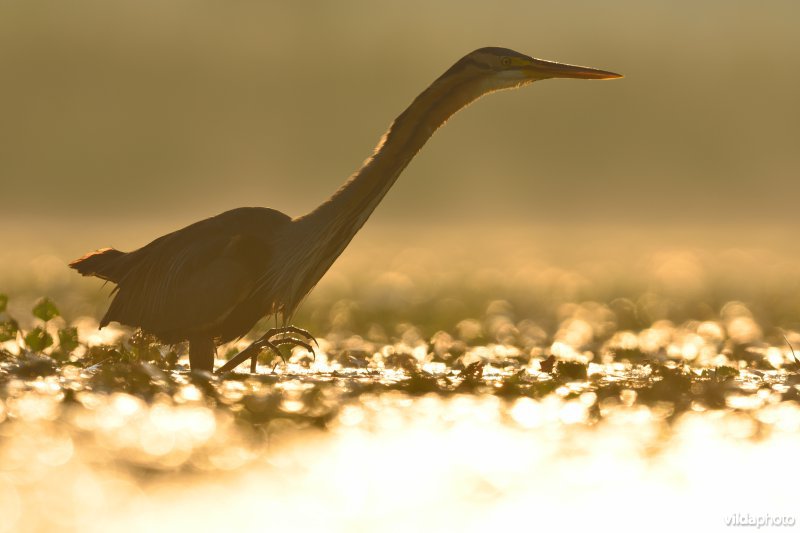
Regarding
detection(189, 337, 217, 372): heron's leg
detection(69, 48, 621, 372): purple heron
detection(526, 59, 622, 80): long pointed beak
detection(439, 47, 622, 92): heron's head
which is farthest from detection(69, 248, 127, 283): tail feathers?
detection(526, 59, 622, 80): long pointed beak

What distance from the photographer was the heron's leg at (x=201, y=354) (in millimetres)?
9922

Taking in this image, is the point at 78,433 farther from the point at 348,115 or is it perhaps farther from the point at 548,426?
the point at 348,115

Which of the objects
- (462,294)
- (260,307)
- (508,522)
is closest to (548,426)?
(508,522)

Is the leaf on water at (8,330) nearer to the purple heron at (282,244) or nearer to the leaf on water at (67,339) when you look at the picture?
the leaf on water at (67,339)

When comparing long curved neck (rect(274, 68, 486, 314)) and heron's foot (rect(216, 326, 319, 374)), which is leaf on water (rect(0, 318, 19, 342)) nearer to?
heron's foot (rect(216, 326, 319, 374))

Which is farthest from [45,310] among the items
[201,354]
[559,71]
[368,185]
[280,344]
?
[559,71]

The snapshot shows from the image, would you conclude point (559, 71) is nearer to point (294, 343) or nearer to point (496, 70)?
point (496, 70)

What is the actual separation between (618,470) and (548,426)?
113 centimetres

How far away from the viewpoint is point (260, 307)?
9.84 m

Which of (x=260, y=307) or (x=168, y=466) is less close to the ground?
(x=260, y=307)

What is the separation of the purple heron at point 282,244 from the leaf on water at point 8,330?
102 centimetres

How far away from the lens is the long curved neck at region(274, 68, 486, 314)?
9633 mm
